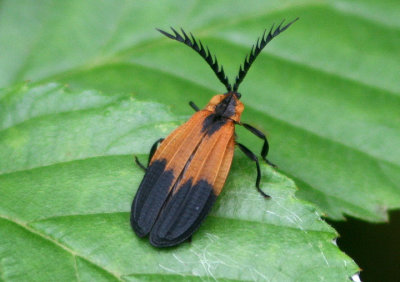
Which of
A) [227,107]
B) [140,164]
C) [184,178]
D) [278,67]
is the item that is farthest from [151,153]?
[278,67]

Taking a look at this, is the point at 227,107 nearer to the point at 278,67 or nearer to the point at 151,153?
the point at 151,153

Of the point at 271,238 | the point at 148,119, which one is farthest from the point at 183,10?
the point at 271,238

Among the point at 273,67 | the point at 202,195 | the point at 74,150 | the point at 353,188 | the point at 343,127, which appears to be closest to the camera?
the point at 202,195

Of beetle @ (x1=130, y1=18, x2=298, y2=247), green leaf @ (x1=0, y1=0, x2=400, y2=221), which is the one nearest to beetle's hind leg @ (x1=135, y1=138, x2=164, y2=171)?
beetle @ (x1=130, y1=18, x2=298, y2=247)

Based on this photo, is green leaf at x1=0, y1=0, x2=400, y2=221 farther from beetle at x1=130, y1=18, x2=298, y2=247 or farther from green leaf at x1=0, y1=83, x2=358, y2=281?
green leaf at x1=0, y1=83, x2=358, y2=281

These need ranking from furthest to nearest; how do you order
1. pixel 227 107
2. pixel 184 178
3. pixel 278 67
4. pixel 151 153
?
1. pixel 278 67
2. pixel 227 107
3. pixel 151 153
4. pixel 184 178

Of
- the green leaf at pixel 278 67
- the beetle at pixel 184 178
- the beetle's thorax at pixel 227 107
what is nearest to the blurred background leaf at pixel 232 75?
the green leaf at pixel 278 67

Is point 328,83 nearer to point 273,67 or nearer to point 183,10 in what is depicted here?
point 273,67
